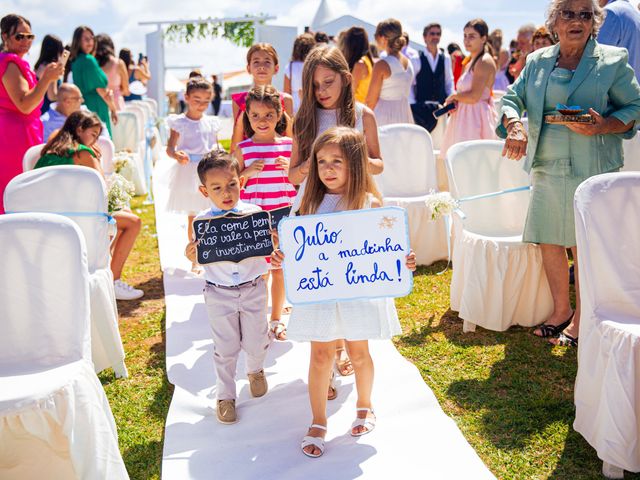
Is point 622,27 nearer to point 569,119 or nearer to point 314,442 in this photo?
point 569,119

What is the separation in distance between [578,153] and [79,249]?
9.79 feet

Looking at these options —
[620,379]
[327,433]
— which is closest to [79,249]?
[327,433]

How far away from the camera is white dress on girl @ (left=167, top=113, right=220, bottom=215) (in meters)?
5.98

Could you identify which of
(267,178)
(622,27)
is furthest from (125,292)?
(622,27)

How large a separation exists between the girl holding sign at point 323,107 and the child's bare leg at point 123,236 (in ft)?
7.56

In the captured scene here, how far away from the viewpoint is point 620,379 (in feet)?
9.18

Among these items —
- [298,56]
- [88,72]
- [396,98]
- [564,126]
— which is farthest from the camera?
[88,72]

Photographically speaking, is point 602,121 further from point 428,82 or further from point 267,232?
point 428,82

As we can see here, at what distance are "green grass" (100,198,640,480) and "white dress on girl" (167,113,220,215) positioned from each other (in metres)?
1.07

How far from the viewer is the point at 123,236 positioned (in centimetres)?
554

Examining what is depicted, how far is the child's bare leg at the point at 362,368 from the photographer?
3152mm

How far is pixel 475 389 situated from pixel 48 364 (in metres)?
2.30

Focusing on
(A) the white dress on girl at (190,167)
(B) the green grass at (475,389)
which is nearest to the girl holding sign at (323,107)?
(B) the green grass at (475,389)

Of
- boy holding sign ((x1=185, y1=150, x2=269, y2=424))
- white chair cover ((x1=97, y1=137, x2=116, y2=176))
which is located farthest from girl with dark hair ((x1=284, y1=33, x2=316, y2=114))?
boy holding sign ((x1=185, y1=150, x2=269, y2=424))
